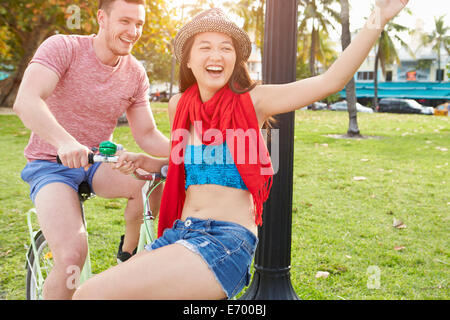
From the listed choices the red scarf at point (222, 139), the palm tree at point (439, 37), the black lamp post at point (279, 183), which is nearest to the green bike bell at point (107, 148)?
the red scarf at point (222, 139)

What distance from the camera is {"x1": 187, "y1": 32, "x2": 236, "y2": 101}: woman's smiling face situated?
2.21 m

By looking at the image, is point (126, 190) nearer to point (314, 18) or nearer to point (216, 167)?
point (216, 167)

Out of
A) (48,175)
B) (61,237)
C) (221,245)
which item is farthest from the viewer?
(48,175)

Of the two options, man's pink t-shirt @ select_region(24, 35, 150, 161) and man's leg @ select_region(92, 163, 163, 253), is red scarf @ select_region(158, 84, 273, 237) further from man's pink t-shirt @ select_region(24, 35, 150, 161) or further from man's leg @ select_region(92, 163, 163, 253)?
man's pink t-shirt @ select_region(24, 35, 150, 161)

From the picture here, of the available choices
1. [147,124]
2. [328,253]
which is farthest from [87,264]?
[328,253]

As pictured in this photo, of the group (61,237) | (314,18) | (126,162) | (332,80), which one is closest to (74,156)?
(126,162)

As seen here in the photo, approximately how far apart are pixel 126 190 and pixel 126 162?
57 cm

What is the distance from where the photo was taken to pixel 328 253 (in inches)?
174

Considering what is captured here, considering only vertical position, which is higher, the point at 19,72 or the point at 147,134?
the point at 19,72

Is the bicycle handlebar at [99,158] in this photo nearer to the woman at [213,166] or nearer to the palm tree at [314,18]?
the woman at [213,166]

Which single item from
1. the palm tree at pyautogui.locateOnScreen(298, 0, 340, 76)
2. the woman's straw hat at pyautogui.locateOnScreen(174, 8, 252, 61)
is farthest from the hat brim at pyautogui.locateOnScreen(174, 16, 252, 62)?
the palm tree at pyautogui.locateOnScreen(298, 0, 340, 76)

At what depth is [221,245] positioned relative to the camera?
2.00m

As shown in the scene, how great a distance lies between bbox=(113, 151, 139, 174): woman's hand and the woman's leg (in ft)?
1.51
